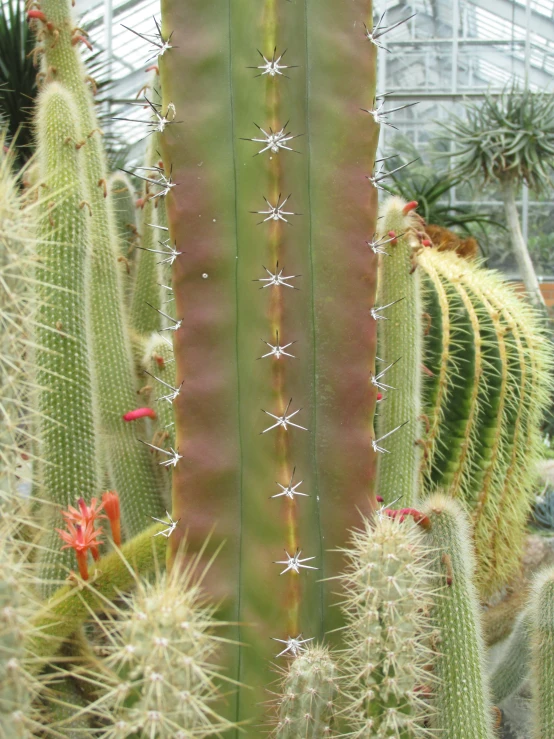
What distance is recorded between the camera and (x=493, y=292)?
3.01 m

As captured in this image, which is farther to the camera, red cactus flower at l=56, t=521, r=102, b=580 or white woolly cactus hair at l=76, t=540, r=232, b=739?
red cactus flower at l=56, t=521, r=102, b=580

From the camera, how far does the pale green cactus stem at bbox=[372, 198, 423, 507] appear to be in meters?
2.24

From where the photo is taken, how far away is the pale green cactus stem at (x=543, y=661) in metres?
1.77

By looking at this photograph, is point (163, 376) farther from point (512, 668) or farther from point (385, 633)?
point (512, 668)

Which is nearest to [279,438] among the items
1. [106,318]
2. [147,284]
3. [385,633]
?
Result: [385,633]

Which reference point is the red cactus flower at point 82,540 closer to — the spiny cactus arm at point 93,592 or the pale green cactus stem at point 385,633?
the spiny cactus arm at point 93,592

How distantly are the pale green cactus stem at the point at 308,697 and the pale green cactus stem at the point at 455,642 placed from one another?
0.34 meters

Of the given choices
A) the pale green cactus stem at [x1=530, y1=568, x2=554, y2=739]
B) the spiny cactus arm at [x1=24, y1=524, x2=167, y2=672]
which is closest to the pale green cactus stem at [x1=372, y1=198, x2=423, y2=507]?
the pale green cactus stem at [x1=530, y1=568, x2=554, y2=739]

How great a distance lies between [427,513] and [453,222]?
18.9 feet

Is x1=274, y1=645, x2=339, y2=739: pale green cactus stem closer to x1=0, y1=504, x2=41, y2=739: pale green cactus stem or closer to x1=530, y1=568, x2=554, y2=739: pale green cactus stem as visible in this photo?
x1=0, y1=504, x2=41, y2=739: pale green cactus stem

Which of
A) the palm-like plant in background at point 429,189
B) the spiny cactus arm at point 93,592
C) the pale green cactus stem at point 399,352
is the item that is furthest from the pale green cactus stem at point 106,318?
the palm-like plant in background at point 429,189

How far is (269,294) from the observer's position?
1531mm

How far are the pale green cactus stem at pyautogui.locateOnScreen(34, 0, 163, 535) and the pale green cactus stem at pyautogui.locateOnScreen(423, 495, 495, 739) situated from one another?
2.87ft

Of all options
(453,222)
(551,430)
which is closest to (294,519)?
(551,430)
